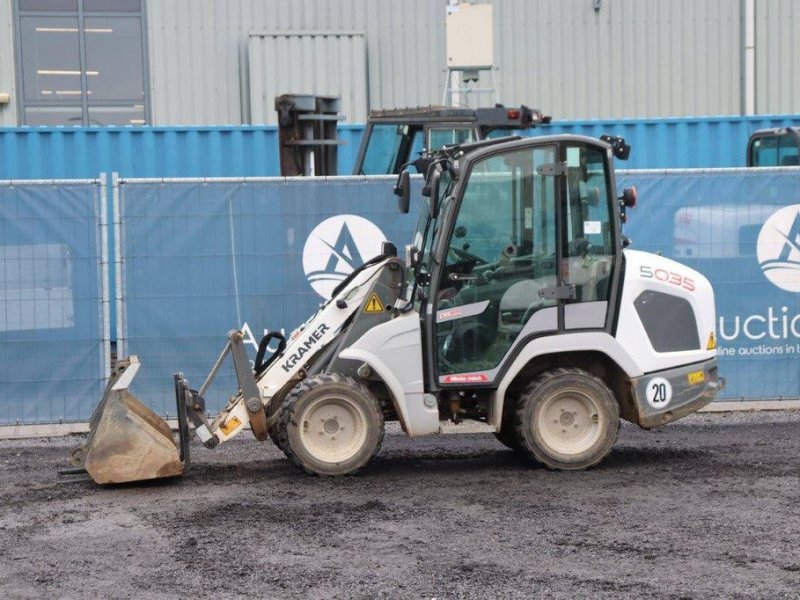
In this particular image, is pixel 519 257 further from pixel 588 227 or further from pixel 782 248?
pixel 782 248

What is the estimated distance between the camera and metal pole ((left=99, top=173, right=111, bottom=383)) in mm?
11039

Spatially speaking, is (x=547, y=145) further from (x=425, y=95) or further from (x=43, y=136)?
(x=425, y=95)

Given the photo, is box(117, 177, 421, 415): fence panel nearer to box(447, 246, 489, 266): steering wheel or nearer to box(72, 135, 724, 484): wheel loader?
box(72, 135, 724, 484): wheel loader

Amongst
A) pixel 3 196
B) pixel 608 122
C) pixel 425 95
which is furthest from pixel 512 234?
pixel 425 95

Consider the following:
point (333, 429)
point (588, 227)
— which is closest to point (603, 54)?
point (588, 227)

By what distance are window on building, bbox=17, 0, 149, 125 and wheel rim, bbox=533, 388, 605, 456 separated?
1425cm

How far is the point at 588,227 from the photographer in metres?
8.40

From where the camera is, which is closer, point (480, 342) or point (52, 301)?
point (480, 342)

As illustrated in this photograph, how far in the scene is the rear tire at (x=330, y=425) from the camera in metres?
8.13

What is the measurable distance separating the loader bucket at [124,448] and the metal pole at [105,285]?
118 inches

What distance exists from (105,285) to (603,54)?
1262cm

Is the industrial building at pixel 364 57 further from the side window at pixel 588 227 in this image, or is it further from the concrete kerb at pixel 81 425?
the side window at pixel 588 227

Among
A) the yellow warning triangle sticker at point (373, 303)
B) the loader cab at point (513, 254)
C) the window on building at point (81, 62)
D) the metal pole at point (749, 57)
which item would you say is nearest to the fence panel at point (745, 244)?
the loader cab at point (513, 254)

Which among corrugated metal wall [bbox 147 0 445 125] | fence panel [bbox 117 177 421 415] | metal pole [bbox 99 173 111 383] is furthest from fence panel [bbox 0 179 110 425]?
corrugated metal wall [bbox 147 0 445 125]
